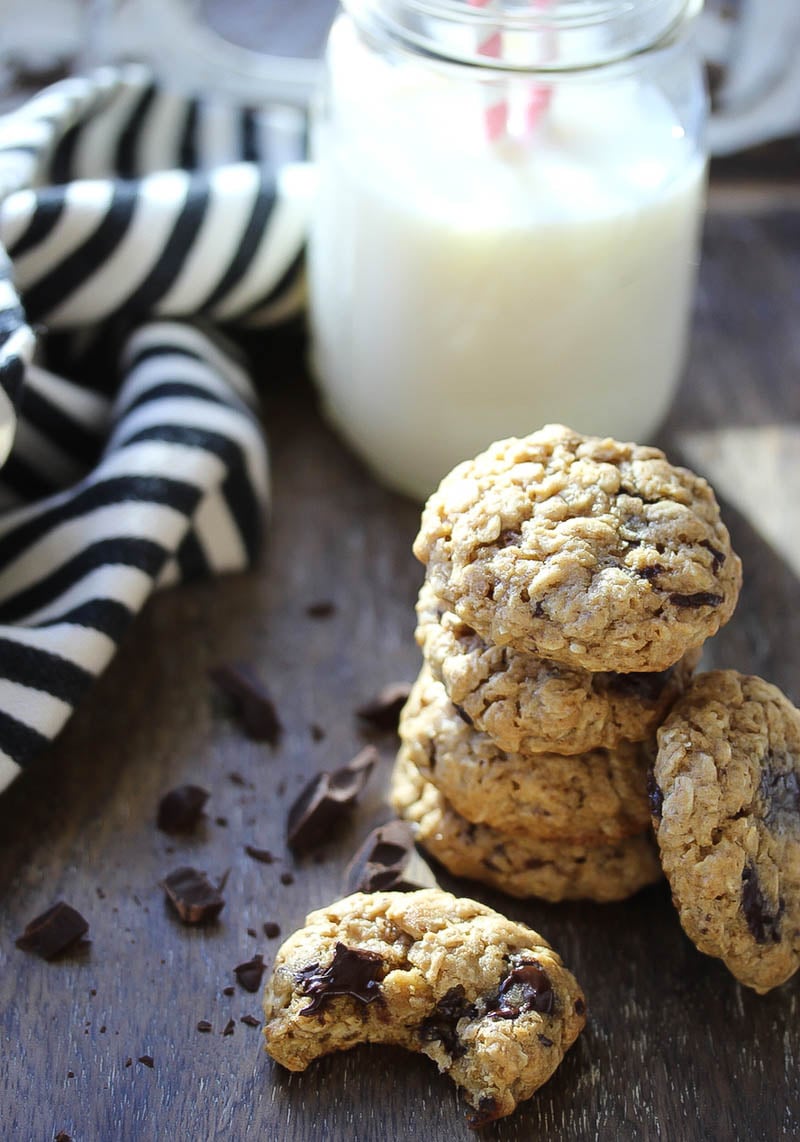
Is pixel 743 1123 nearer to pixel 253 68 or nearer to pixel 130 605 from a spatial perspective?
pixel 130 605

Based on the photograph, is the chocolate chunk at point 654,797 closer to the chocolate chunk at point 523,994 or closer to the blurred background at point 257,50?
the chocolate chunk at point 523,994

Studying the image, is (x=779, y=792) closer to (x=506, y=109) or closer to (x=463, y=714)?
(x=463, y=714)

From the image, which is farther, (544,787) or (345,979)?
(544,787)

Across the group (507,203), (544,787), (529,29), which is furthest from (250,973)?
(529,29)

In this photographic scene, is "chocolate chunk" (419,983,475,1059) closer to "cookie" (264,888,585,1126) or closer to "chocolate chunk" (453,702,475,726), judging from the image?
"cookie" (264,888,585,1126)

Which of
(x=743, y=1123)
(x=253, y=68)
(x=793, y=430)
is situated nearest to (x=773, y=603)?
(x=793, y=430)

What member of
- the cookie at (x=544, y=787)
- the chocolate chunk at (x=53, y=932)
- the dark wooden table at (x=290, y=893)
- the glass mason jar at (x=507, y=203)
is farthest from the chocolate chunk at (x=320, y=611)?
the chocolate chunk at (x=53, y=932)
